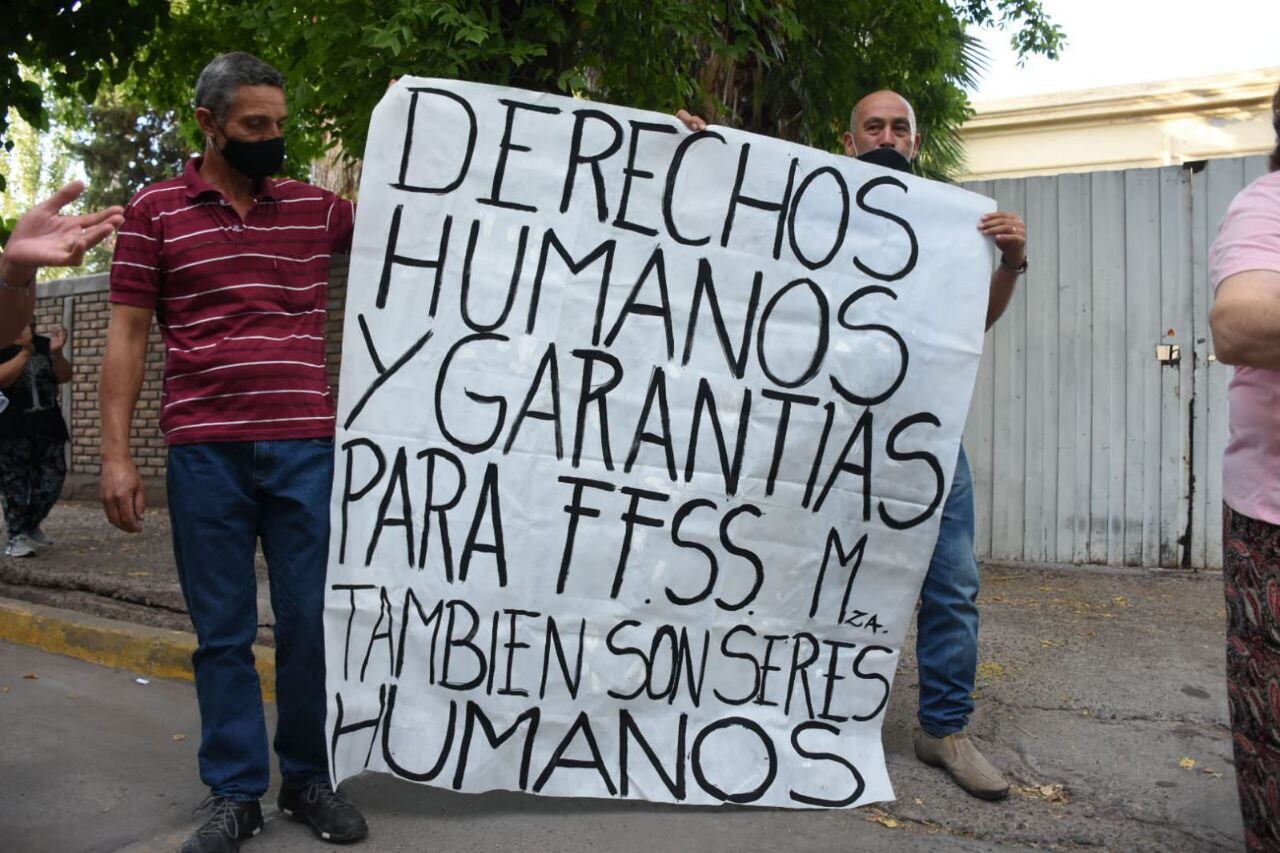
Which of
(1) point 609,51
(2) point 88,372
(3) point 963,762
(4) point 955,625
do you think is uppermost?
(1) point 609,51

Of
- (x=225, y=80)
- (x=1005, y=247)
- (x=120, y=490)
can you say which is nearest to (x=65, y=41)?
(x=225, y=80)

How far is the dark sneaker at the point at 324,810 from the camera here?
9.40ft

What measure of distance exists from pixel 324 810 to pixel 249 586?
1.94 feet

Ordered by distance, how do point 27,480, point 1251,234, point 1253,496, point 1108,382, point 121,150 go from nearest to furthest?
1. point 1251,234
2. point 1253,496
3. point 1108,382
4. point 27,480
5. point 121,150

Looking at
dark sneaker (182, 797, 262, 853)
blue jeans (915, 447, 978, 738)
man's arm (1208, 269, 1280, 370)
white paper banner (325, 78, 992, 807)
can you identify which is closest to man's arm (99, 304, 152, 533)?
white paper banner (325, 78, 992, 807)

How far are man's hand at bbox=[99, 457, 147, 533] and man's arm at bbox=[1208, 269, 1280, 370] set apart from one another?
2346 mm

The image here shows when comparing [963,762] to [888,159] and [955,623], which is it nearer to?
[955,623]

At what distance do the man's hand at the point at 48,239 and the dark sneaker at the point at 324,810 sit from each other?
1428mm

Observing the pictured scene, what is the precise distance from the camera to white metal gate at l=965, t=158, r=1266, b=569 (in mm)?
6508

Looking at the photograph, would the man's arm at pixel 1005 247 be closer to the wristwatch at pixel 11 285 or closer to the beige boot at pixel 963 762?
the beige boot at pixel 963 762

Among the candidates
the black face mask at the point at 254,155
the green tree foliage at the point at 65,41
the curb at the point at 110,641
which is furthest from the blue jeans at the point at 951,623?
the green tree foliage at the point at 65,41

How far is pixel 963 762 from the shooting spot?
320 cm

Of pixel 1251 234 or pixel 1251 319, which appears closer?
pixel 1251 319

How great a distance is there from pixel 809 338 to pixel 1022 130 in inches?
939
